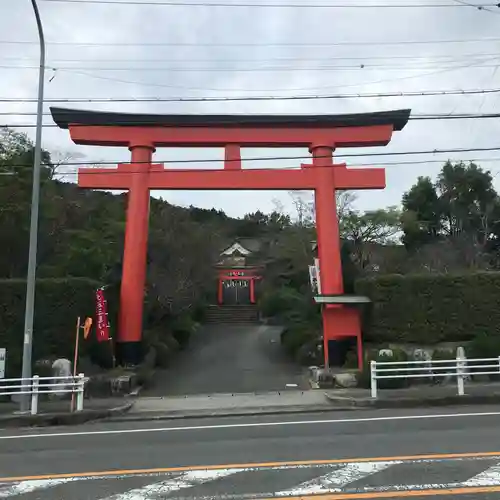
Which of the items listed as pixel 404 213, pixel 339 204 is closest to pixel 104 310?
pixel 339 204

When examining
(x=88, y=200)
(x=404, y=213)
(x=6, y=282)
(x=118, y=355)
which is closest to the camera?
(x=6, y=282)

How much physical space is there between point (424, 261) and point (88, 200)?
20.3 meters

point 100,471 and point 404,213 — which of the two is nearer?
point 100,471

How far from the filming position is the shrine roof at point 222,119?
16844 millimetres

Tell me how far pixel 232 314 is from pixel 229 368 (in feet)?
65.2

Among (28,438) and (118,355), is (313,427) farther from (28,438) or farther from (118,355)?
(118,355)

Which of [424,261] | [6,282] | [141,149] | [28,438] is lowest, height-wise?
[28,438]

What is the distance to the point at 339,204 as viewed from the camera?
3138cm

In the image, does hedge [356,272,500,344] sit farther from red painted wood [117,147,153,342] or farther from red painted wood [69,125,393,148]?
red painted wood [117,147,153,342]

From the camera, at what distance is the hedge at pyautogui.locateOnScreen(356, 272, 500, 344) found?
15.1 meters

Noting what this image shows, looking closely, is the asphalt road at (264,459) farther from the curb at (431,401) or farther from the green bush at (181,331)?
the green bush at (181,331)

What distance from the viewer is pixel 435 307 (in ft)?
50.3

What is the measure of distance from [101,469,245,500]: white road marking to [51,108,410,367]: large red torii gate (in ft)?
36.9

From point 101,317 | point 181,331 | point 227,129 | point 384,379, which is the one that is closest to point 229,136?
point 227,129
